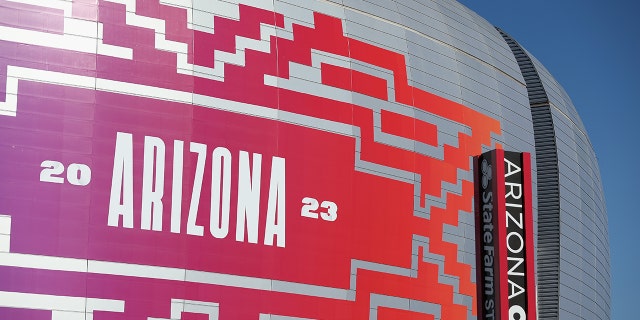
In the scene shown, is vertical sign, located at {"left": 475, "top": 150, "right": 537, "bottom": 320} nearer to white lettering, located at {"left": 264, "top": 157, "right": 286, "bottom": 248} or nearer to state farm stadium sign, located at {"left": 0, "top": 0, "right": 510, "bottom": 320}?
state farm stadium sign, located at {"left": 0, "top": 0, "right": 510, "bottom": 320}

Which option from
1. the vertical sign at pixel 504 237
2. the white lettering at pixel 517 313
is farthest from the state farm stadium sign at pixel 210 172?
the white lettering at pixel 517 313

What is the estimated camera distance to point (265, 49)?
2889cm

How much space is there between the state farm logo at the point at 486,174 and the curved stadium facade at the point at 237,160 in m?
0.44

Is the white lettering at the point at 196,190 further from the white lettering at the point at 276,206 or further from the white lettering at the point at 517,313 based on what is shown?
the white lettering at the point at 517,313

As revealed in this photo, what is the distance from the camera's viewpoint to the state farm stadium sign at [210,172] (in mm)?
24719

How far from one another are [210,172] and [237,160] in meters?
0.86

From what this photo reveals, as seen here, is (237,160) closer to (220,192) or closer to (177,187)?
(220,192)

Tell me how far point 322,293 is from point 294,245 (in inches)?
60.1

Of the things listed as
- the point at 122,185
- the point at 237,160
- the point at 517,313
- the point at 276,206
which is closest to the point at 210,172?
the point at 237,160

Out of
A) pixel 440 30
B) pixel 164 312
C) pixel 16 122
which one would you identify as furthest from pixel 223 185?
pixel 440 30

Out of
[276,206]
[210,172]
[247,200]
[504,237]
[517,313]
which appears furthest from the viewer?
[504,237]

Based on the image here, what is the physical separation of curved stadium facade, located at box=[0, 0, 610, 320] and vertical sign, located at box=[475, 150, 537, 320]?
0.33 m

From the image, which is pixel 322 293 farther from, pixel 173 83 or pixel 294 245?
pixel 173 83

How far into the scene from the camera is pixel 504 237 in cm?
3356
